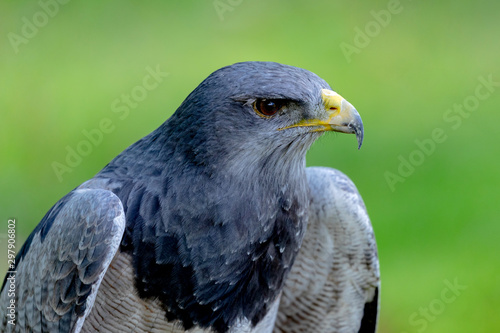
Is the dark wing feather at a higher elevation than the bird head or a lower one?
lower

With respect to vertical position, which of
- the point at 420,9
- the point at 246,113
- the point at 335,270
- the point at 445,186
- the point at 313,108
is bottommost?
the point at 335,270

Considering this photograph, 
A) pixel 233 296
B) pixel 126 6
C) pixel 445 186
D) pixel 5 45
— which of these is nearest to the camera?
pixel 233 296

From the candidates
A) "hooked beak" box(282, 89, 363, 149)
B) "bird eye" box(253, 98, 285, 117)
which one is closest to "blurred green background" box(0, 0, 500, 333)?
"hooked beak" box(282, 89, 363, 149)

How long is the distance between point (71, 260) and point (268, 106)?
1566mm

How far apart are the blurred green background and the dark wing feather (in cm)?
456

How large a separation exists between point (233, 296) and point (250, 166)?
88cm

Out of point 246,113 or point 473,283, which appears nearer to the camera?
point 246,113

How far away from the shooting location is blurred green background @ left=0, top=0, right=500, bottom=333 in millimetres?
9930

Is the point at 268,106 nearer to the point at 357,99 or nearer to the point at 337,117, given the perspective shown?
the point at 337,117

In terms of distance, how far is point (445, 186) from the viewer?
35.7ft

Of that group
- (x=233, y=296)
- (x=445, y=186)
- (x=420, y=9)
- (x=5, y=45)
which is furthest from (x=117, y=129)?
(x=233, y=296)

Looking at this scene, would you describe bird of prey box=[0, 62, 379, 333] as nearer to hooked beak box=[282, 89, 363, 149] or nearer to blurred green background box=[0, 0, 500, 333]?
hooked beak box=[282, 89, 363, 149]

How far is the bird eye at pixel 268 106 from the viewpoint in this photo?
Answer: 4680mm

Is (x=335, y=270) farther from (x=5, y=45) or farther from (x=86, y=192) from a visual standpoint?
(x=5, y=45)
